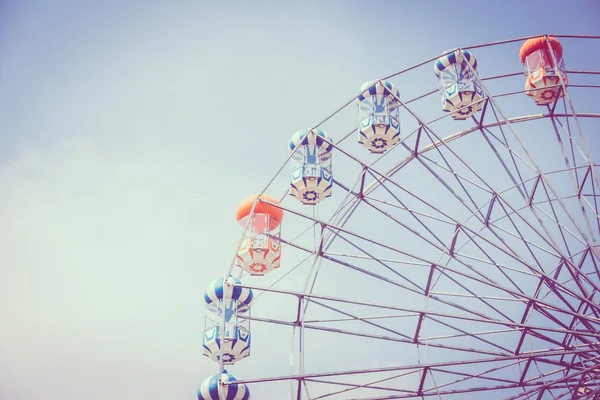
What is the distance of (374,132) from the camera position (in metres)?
17.8

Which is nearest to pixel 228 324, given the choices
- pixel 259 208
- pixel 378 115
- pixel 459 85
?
pixel 259 208

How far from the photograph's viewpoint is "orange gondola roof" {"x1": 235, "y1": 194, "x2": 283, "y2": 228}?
55.5 ft

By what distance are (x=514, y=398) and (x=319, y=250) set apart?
18.2 ft

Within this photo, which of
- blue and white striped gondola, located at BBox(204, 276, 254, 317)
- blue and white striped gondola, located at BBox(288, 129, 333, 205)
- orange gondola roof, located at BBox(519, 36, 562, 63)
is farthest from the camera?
orange gondola roof, located at BBox(519, 36, 562, 63)

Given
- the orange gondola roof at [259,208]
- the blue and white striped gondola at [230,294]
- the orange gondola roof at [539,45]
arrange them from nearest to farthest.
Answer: the blue and white striped gondola at [230,294] → the orange gondola roof at [259,208] → the orange gondola roof at [539,45]

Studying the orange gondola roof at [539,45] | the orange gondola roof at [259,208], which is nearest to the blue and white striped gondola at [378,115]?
the orange gondola roof at [259,208]

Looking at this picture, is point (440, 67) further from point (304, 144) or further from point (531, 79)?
point (304, 144)

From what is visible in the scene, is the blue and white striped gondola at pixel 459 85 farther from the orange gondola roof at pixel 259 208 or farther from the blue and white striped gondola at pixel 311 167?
the orange gondola roof at pixel 259 208

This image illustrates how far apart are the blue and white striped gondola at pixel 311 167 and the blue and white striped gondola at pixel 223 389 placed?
5072 millimetres

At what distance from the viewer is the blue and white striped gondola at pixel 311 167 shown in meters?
17.2

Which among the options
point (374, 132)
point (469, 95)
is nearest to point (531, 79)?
point (469, 95)

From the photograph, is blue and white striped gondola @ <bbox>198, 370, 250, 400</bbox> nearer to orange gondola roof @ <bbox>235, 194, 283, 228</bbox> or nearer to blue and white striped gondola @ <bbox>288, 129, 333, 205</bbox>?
orange gondola roof @ <bbox>235, 194, 283, 228</bbox>

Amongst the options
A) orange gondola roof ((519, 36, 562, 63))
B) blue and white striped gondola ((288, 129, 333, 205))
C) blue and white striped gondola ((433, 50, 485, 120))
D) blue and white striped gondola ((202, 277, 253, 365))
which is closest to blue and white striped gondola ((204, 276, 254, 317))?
blue and white striped gondola ((202, 277, 253, 365))

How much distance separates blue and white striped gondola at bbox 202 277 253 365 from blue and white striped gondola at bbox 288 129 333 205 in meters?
3.15
